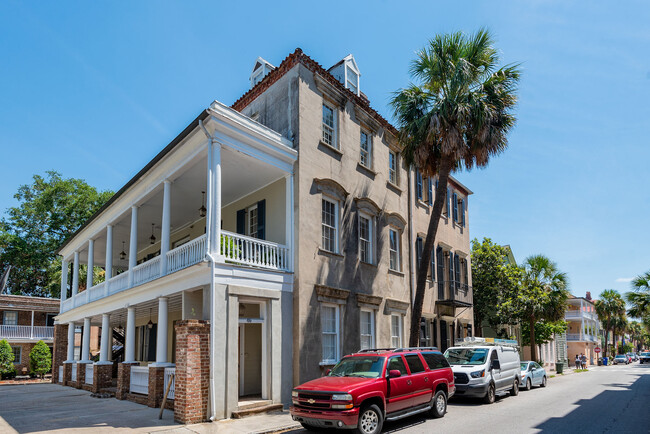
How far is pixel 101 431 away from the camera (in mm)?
10891

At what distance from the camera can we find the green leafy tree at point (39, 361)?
3152cm

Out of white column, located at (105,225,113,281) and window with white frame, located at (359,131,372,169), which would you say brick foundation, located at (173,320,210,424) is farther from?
window with white frame, located at (359,131,372,169)

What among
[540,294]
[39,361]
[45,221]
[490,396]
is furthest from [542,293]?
[45,221]

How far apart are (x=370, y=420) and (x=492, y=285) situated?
21448 millimetres

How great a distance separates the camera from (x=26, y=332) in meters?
34.5

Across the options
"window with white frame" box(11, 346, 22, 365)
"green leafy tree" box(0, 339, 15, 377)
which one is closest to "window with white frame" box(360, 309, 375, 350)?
"green leafy tree" box(0, 339, 15, 377)

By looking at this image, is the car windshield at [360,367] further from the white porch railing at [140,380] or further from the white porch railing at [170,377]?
the white porch railing at [140,380]

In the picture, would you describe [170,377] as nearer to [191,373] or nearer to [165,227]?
[191,373]

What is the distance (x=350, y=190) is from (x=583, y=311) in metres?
61.3

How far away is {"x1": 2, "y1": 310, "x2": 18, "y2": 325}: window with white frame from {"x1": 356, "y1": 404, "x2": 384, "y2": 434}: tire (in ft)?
116

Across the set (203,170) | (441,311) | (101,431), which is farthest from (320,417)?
(441,311)

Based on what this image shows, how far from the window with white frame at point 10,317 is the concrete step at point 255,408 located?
101ft

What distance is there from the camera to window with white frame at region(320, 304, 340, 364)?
15680 mm

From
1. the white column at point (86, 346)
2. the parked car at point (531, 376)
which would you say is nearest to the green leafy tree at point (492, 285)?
the parked car at point (531, 376)
